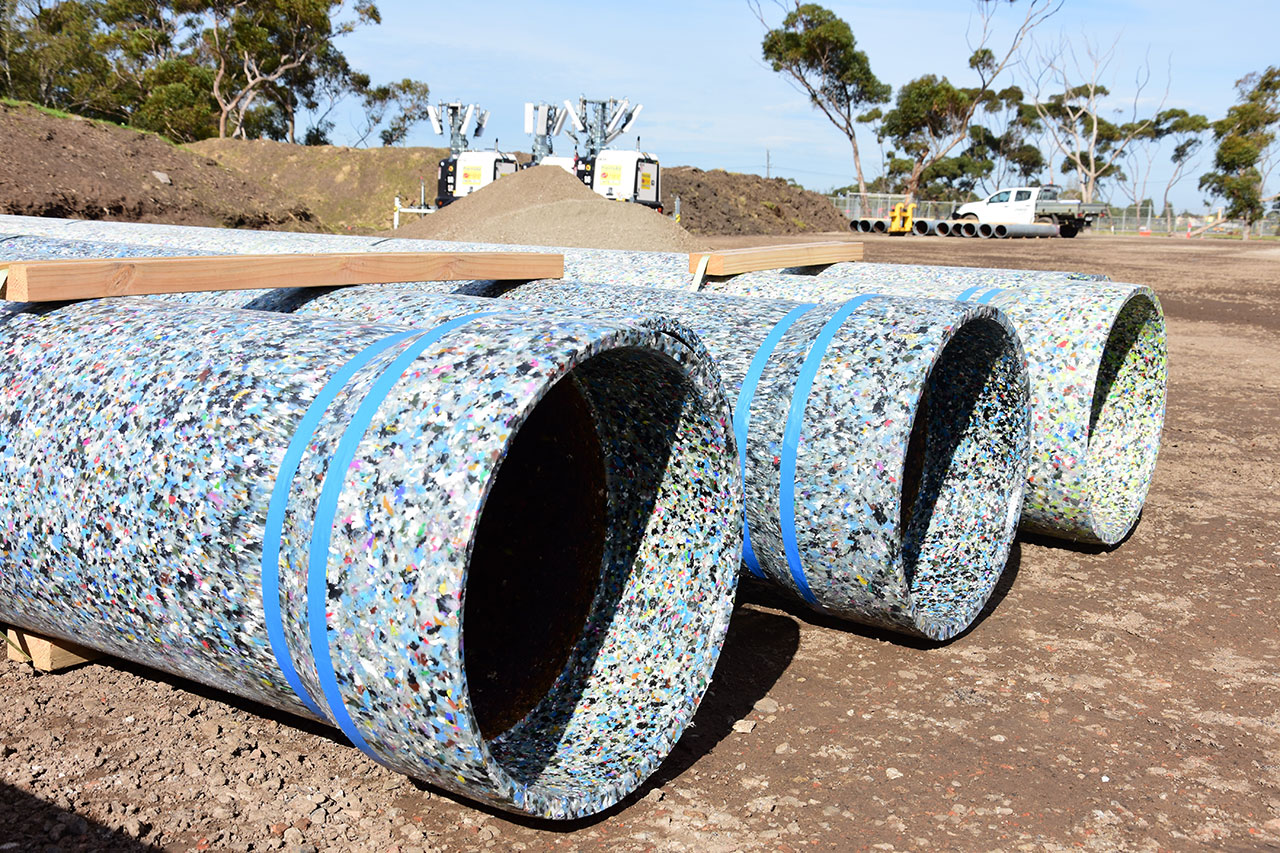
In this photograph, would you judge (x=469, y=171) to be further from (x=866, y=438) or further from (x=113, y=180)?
(x=866, y=438)

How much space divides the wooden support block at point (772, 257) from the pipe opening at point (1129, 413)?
1698 mm

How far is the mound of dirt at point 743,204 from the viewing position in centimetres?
3969

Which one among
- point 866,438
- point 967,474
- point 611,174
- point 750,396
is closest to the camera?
point 866,438

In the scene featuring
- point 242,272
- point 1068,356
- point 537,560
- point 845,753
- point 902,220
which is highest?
point 902,220

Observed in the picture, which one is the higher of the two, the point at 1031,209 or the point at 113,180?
the point at 1031,209

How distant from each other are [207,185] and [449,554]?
23547 mm

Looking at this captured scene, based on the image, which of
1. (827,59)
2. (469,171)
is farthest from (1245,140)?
(469,171)

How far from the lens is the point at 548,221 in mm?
16016

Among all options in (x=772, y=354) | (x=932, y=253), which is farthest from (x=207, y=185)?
(x=772, y=354)

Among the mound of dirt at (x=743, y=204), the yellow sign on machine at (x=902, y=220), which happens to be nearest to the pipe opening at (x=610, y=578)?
the mound of dirt at (x=743, y=204)

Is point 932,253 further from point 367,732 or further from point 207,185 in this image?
point 367,732

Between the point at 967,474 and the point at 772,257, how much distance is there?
190 cm

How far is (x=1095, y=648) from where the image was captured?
3994 millimetres

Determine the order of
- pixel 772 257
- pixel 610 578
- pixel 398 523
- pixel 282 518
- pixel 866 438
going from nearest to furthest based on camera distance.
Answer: pixel 398 523 → pixel 282 518 → pixel 610 578 → pixel 866 438 → pixel 772 257
